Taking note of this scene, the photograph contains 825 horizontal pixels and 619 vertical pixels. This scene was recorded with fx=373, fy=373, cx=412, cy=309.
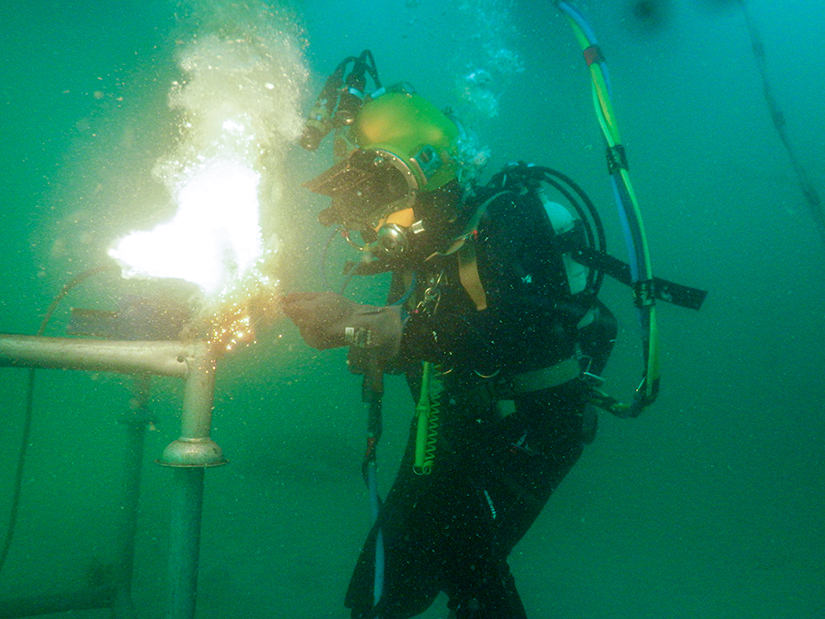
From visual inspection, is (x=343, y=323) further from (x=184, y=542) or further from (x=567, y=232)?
(x=567, y=232)

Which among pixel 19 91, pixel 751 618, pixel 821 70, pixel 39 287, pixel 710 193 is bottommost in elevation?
pixel 751 618

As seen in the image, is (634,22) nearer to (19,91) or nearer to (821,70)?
(821,70)

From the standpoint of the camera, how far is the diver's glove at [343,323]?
1.65 meters

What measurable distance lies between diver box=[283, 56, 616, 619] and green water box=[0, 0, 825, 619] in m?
0.65

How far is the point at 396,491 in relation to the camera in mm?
2170

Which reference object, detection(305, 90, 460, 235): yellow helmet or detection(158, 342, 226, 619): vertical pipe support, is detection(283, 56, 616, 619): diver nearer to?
detection(305, 90, 460, 235): yellow helmet

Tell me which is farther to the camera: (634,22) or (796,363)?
(796,363)

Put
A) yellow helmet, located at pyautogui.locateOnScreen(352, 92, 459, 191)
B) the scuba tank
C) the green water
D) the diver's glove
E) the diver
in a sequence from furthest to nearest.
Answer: the green water → yellow helmet, located at pyautogui.locateOnScreen(352, 92, 459, 191) → the scuba tank → the diver → the diver's glove

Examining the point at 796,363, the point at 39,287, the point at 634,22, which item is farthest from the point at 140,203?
the point at 796,363

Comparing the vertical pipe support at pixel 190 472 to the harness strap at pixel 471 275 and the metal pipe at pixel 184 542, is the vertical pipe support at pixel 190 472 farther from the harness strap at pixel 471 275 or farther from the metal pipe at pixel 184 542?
the harness strap at pixel 471 275

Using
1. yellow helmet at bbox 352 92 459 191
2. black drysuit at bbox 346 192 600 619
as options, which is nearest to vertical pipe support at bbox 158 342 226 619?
black drysuit at bbox 346 192 600 619

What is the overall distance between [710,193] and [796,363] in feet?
37.1

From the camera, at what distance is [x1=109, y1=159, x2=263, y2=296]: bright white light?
1.43m

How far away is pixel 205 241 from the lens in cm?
149
